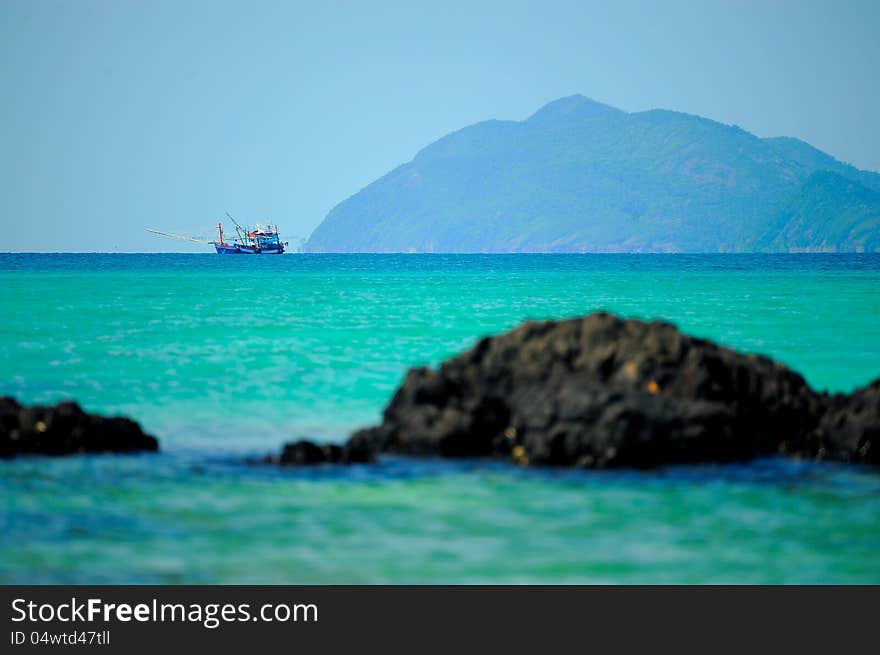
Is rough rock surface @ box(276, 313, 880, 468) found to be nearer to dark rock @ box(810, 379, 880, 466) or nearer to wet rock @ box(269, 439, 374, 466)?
dark rock @ box(810, 379, 880, 466)

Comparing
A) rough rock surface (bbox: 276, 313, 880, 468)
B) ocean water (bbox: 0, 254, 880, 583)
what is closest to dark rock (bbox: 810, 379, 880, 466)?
rough rock surface (bbox: 276, 313, 880, 468)


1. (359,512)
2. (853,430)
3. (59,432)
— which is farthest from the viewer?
(59,432)

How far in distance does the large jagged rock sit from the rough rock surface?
2709mm

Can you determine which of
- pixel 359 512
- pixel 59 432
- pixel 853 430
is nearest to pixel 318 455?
pixel 359 512

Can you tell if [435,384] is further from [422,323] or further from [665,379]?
[422,323]

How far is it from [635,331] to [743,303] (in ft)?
141

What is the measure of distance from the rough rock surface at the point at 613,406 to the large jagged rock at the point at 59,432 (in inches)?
107

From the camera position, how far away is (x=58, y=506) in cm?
1203

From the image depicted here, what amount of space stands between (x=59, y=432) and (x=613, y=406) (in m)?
6.16

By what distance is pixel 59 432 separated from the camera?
569 inches

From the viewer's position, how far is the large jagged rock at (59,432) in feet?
47.1

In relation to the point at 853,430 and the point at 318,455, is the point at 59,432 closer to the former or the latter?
the point at 318,455

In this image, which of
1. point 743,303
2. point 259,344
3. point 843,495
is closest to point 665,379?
point 843,495

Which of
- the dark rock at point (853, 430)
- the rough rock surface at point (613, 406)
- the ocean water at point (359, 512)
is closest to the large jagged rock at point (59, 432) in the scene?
the ocean water at point (359, 512)
